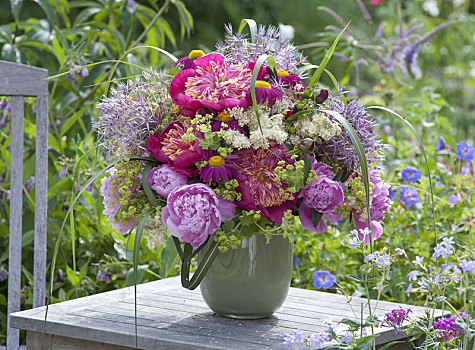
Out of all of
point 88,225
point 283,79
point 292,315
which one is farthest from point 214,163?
point 88,225

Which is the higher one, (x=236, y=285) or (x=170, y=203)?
(x=170, y=203)

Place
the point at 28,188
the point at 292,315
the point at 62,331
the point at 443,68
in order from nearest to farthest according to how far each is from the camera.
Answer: the point at 62,331, the point at 292,315, the point at 28,188, the point at 443,68

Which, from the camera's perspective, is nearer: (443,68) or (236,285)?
(236,285)

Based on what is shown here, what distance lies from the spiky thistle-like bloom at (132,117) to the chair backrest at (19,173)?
36 centimetres

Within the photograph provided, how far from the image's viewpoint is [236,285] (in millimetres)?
1221

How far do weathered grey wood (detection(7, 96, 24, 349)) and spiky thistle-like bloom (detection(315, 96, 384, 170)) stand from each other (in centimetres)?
72

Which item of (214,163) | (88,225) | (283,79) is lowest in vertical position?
(88,225)

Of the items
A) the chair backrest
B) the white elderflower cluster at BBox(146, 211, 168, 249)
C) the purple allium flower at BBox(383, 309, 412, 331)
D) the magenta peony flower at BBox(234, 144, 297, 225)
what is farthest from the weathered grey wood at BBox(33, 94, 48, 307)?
the purple allium flower at BBox(383, 309, 412, 331)

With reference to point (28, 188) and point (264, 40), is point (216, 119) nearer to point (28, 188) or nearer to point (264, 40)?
point (264, 40)

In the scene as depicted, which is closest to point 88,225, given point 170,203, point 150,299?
point 150,299

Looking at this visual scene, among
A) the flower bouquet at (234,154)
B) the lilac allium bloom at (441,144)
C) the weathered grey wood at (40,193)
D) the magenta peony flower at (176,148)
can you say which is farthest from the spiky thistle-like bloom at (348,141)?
the lilac allium bloom at (441,144)

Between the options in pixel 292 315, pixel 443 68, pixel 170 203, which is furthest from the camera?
pixel 443 68

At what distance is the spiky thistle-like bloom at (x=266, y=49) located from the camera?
3.95ft

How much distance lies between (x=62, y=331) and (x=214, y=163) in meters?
0.43
